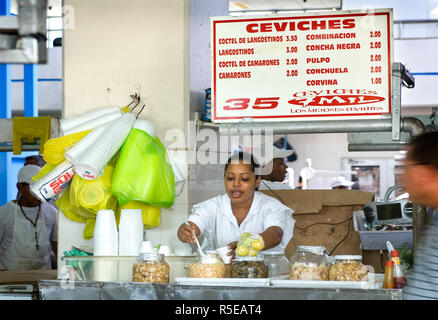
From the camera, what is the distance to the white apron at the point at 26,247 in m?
5.56

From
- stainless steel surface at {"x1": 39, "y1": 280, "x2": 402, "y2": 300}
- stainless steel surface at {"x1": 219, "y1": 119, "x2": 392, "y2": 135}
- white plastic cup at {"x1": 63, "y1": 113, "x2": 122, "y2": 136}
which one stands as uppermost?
white plastic cup at {"x1": 63, "y1": 113, "x2": 122, "y2": 136}

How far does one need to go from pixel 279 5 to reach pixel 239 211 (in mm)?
5261

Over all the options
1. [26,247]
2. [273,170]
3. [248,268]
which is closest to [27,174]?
[26,247]

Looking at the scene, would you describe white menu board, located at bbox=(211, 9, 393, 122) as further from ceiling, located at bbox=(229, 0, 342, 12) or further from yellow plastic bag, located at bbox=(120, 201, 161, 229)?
ceiling, located at bbox=(229, 0, 342, 12)

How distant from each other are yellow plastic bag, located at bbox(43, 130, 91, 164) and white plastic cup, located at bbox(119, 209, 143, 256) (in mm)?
442

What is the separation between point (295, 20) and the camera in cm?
310

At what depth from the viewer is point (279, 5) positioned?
8.42 meters

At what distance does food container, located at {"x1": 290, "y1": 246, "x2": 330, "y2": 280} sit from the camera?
269 centimetres

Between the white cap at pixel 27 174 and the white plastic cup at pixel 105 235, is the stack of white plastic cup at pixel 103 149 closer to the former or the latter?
the white plastic cup at pixel 105 235

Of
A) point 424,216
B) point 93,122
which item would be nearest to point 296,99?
point 424,216

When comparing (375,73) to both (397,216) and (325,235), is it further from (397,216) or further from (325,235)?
(325,235)

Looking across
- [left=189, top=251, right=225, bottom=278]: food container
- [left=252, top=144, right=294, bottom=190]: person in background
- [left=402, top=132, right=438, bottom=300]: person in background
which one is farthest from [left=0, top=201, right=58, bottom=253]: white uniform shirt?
[left=402, top=132, right=438, bottom=300]: person in background

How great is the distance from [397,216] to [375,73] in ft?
3.97
